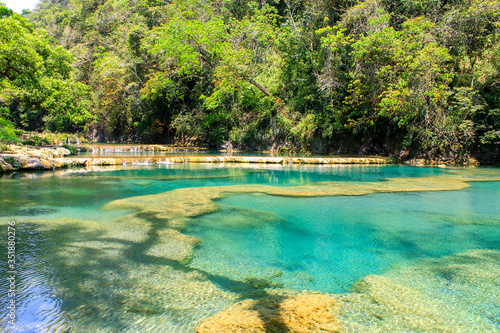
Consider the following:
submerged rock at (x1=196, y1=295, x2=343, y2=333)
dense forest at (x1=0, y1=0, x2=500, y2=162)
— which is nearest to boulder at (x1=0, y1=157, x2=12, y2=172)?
dense forest at (x1=0, y1=0, x2=500, y2=162)

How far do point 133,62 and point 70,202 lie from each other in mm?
20373

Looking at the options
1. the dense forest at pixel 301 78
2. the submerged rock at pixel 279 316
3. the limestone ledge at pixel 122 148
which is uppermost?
the dense forest at pixel 301 78

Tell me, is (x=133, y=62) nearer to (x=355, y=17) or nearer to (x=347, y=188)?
(x=355, y=17)

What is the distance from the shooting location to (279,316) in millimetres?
2068

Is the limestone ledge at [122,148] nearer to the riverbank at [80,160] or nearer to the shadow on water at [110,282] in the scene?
the riverbank at [80,160]

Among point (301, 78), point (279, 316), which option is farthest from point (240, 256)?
point (301, 78)

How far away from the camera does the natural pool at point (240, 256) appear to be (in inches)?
85.1

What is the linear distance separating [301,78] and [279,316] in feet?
53.9

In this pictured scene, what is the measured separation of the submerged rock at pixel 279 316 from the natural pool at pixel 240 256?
100mm

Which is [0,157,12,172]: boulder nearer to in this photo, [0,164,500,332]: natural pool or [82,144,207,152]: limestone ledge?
[0,164,500,332]: natural pool

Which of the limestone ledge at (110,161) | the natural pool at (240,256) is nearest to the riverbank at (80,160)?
the limestone ledge at (110,161)

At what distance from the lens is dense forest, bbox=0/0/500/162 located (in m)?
12.6

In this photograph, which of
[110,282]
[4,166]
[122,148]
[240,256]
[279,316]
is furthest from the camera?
[122,148]

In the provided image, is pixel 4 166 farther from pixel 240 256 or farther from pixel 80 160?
pixel 240 256
